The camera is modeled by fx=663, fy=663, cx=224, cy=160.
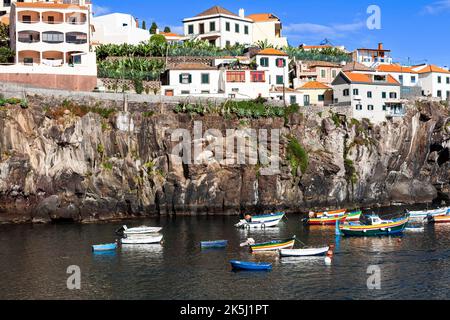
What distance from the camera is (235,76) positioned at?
357 feet

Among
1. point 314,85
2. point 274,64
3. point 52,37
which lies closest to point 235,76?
point 274,64

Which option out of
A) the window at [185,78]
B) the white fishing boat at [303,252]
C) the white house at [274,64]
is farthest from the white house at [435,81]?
the white fishing boat at [303,252]

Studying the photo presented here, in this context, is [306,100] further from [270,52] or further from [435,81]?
[435,81]

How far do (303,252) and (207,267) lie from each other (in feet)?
34.7

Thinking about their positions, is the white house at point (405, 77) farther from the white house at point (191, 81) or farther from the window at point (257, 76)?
the white house at point (191, 81)

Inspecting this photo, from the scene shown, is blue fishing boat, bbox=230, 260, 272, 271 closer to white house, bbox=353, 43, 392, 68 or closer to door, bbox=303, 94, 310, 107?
door, bbox=303, 94, 310, 107

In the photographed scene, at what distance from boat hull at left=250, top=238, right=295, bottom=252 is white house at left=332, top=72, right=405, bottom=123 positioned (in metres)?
44.7

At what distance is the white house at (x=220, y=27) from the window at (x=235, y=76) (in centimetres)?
2158

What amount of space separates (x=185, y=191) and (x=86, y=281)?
38.5 meters

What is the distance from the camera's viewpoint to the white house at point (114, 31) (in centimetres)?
12475

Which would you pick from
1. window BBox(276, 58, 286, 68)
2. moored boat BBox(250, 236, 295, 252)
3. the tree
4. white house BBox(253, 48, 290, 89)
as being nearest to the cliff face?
white house BBox(253, 48, 290, 89)

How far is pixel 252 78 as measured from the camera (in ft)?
361
